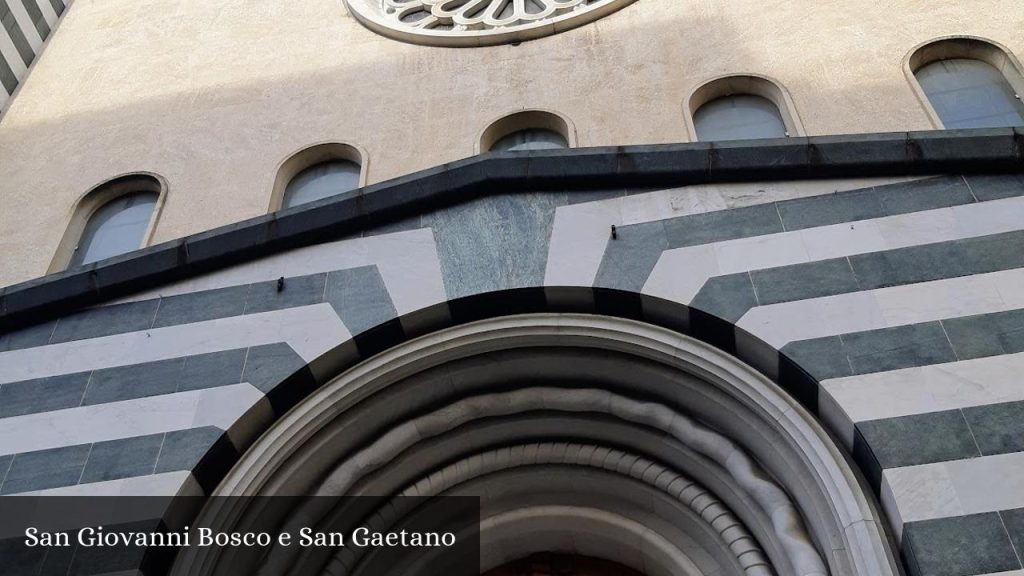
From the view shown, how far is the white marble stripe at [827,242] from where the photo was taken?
728 cm

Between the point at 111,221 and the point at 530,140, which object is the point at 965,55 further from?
the point at 111,221

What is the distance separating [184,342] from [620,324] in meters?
3.14

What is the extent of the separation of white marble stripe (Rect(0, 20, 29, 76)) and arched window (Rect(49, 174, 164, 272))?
3.19 metres

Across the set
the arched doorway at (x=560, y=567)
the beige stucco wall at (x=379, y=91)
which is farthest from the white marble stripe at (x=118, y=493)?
the beige stucco wall at (x=379, y=91)

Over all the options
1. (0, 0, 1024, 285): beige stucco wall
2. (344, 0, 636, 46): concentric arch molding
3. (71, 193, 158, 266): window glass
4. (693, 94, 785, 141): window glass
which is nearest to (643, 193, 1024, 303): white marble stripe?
(0, 0, 1024, 285): beige stucco wall

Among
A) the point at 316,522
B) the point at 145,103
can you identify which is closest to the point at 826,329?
the point at 316,522

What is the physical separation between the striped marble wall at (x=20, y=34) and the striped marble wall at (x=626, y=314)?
5.55 meters

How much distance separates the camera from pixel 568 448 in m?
8.01

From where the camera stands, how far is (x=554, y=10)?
11992mm

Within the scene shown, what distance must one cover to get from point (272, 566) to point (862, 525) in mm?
3836

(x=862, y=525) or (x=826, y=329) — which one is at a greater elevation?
(x=826, y=329)

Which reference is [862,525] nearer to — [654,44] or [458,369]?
[458,369]

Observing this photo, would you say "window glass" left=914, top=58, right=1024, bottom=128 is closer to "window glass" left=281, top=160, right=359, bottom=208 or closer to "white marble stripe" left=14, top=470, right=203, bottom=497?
"window glass" left=281, top=160, right=359, bottom=208

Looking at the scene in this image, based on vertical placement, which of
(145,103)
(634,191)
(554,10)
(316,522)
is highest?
(145,103)
